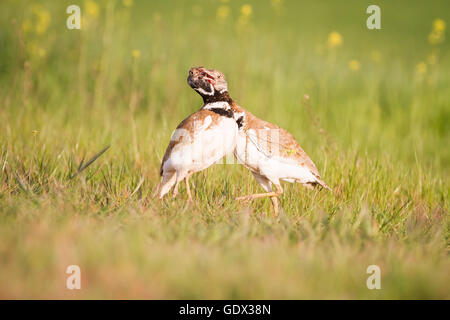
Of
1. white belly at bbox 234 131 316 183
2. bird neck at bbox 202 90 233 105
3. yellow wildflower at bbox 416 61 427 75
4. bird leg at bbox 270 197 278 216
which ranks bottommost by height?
bird leg at bbox 270 197 278 216

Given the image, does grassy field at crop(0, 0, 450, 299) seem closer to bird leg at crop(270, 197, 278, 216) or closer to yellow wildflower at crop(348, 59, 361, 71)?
bird leg at crop(270, 197, 278, 216)

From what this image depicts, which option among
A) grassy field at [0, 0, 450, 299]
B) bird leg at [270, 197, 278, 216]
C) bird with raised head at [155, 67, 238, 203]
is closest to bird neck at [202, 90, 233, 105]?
bird with raised head at [155, 67, 238, 203]

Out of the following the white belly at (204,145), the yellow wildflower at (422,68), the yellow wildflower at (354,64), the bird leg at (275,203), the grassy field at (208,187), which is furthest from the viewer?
the yellow wildflower at (422,68)

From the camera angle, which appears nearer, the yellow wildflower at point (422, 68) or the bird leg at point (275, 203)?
the bird leg at point (275, 203)

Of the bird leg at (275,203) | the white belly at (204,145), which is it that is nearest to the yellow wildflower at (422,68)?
the bird leg at (275,203)

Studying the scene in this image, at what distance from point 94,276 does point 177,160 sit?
156 centimetres

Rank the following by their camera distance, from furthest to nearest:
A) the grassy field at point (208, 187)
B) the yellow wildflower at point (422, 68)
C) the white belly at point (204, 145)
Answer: the yellow wildflower at point (422, 68), the white belly at point (204, 145), the grassy field at point (208, 187)

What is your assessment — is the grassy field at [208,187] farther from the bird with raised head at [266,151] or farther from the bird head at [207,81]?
the bird head at [207,81]

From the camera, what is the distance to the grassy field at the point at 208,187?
2.86 m

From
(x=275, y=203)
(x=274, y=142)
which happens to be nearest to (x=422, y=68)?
(x=274, y=142)

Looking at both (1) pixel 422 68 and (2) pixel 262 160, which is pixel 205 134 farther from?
(1) pixel 422 68

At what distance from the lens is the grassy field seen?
2.86 meters

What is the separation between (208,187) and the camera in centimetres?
500

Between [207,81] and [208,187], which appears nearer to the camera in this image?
[207,81]
